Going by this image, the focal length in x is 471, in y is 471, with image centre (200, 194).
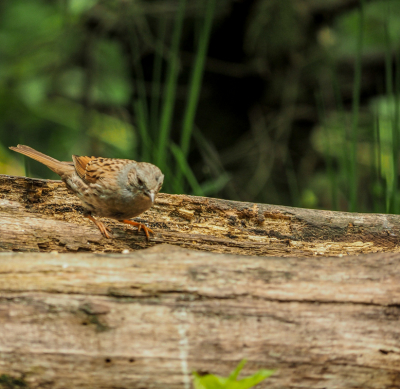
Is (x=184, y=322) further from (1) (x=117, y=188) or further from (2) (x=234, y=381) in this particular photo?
(1) (x=117, y=188)

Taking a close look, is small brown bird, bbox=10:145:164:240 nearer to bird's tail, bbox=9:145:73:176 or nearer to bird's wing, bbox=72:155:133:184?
bird's wing, bbox=72:155:133:184

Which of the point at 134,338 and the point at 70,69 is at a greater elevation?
the point at 70,69

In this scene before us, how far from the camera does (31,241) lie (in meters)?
2.89

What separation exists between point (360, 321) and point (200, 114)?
5051 millimetres

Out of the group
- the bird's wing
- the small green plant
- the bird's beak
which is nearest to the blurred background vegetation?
the bird's wing

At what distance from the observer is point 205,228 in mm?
3275

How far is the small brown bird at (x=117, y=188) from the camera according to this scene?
3318 millimetres

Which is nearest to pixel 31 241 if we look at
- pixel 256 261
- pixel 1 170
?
pixel 256 261

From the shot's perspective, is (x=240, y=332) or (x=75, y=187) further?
(x=75, y=187)

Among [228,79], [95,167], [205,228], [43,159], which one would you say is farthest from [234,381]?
[228,79]

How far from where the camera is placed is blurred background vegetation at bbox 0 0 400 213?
6.05 metres

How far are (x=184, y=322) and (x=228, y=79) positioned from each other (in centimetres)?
521

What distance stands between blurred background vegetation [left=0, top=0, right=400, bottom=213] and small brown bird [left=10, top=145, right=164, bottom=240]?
2175 millimetres

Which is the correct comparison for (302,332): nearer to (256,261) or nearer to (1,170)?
(256,261)
